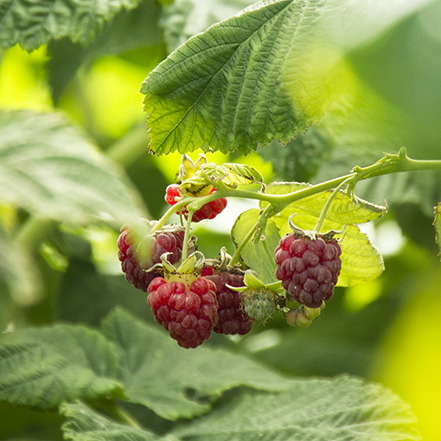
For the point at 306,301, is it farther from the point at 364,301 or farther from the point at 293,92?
the point at 364,301

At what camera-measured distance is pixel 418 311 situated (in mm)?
1888

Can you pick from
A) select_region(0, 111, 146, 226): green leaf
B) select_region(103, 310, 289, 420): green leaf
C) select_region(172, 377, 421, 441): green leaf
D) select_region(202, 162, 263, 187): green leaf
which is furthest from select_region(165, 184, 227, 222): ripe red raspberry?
select_region(103, 310, 289, 420): green leaf

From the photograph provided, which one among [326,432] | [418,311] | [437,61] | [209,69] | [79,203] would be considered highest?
[209,69]

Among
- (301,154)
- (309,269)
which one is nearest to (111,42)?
(301,154)

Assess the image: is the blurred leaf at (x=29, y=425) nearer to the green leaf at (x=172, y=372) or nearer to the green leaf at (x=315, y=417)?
the green leaf at (x=172, y=372)

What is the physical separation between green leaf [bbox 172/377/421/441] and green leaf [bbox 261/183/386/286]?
382 mm

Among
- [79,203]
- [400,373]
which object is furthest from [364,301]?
[79,203]

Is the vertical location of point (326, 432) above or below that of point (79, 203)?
below

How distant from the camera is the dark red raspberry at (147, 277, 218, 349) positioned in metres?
0.80

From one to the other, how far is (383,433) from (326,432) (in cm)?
11

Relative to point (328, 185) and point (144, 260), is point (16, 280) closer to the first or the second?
point (144, 260)

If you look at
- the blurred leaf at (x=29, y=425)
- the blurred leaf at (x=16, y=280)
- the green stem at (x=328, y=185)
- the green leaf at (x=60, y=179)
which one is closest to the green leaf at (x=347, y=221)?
the green stem at (x=328, y=185)

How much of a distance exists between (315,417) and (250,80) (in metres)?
0.75

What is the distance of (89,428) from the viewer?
1.12 meters
